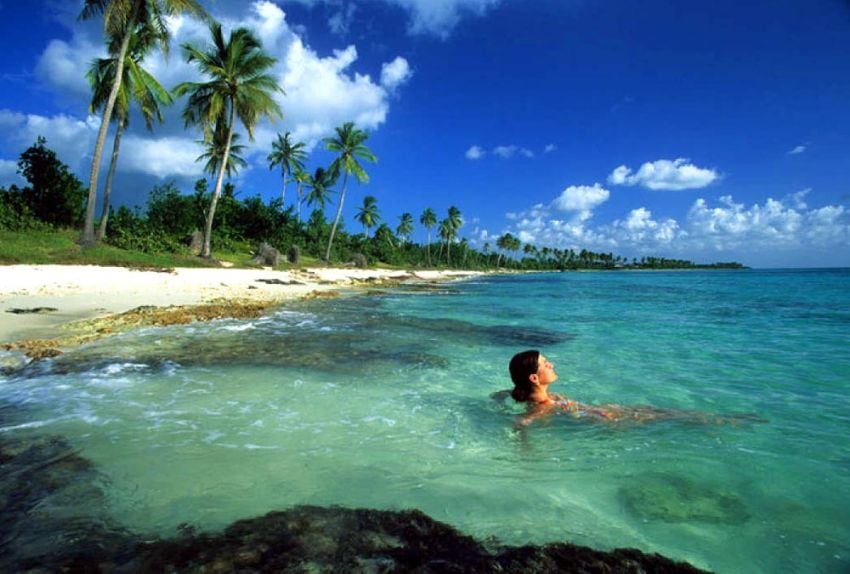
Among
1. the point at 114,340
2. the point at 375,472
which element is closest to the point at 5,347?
the point at 114,340

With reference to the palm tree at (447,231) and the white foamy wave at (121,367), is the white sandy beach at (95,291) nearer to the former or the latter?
the white foamy wave at (121,367)

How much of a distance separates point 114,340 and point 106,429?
4409 millimetres

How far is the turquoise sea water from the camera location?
246 centimetres

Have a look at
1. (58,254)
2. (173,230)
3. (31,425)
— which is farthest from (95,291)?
(173,230)

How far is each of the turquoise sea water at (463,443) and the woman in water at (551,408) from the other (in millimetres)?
182

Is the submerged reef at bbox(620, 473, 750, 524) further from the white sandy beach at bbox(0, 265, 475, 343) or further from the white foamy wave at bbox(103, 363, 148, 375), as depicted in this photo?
the white sandy beach at bbox(0, 265, 475, 343)

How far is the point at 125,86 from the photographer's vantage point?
80.1 feet

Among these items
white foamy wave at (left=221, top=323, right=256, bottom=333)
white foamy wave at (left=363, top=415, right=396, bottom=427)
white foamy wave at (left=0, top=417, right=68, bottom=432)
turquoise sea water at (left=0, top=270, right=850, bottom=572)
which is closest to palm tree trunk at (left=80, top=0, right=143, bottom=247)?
white foamy wave at (left=221, top=323, right=256, bottom=333)

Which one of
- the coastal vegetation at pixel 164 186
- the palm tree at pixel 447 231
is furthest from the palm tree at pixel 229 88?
the palm tree at pixel 447 231

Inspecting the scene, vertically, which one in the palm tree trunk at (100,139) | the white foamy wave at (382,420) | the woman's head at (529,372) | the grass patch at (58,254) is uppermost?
the palm tree trunk at (100,139)

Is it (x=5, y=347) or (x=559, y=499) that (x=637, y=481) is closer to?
(x=559, y=499)

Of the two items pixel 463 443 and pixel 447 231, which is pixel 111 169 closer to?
pixel 463 443

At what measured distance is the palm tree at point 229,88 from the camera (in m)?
26.1

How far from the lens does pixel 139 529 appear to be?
2.25 m
